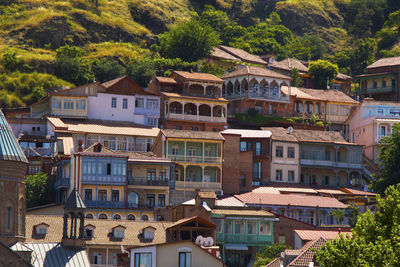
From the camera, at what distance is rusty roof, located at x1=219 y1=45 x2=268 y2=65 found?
4906 inches

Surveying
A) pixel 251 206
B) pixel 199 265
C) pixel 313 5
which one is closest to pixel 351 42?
pixel 313 5

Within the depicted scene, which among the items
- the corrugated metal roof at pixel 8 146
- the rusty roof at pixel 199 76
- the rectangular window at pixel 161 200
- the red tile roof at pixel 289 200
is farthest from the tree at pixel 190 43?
the corrugated metal roof at pixel 8 146

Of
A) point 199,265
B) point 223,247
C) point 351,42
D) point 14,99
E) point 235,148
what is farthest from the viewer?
point 351,42

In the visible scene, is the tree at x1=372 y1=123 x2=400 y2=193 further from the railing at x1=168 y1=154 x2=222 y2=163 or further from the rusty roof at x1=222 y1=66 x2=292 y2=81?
the rusty roof at x1=222 y1=66 x2=292 y2=81

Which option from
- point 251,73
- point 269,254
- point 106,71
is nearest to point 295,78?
point 251,73

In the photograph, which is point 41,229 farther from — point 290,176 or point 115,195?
point 290,176

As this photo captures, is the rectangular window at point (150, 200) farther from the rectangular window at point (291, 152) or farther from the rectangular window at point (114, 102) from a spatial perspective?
the rectangular window at point (291, 152)

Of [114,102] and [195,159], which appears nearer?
[195,159]

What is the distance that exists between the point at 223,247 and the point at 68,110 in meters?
26.5

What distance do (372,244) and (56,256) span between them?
2114 cm

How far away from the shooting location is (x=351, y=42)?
6358 inches

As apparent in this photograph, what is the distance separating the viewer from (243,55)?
126500 millimetres

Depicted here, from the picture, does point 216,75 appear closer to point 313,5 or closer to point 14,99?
point 14,99

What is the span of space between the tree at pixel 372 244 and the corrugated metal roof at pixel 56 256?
17.2 metres
